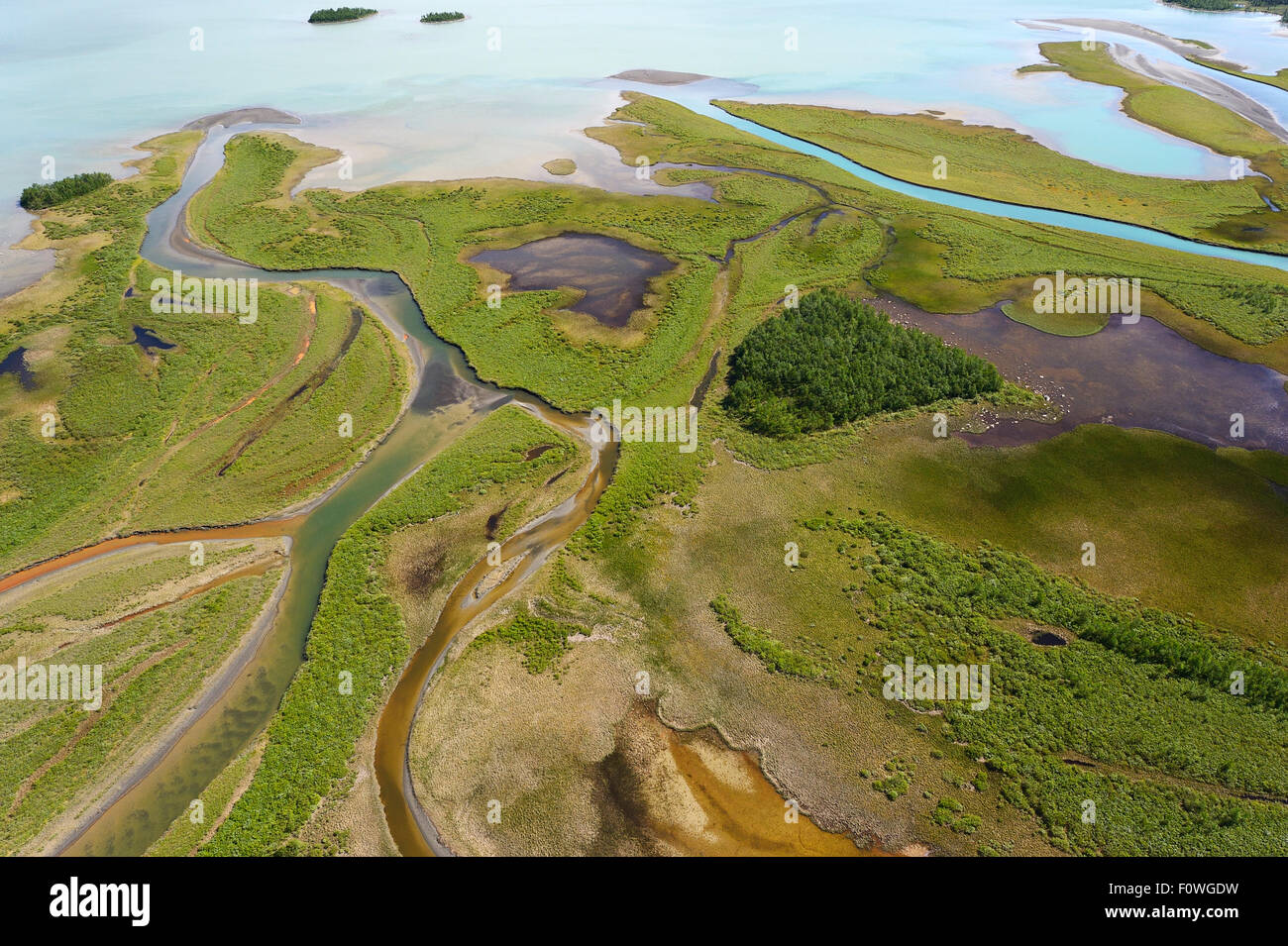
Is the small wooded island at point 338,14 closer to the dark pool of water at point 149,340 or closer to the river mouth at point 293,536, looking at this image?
the river mouth at point 293,536

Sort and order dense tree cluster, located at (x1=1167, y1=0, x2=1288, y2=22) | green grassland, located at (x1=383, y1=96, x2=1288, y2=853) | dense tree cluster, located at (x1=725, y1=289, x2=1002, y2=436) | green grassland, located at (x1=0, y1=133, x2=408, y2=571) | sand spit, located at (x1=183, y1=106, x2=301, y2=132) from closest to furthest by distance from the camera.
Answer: green grassland, located at (x1=383, y1=96, x2=1288, y2=853) < green grassland, located at (x1=0, y1=133, x2=408, y2=571) < dense tree cluster, located at (x1=725, y1=289, x2=1002, y2=436) < sand spit, located at (x1=183, y1=106, x2=301, y2=132) < dense tree cluster, located at (x1=1167, y1=0, x2=1288, y2=22)

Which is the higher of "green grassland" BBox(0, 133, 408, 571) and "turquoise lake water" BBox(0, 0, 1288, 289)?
"turquoise lake water" BBox(0, 0, 1288, 289)

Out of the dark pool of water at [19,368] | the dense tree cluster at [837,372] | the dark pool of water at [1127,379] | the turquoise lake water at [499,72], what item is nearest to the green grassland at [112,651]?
the dark pool of water at [19,368]

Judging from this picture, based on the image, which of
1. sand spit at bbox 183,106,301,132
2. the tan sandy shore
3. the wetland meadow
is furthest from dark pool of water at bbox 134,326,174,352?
the tan sandy shore

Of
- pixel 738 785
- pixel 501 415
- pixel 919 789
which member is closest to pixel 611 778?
pixel 738 785

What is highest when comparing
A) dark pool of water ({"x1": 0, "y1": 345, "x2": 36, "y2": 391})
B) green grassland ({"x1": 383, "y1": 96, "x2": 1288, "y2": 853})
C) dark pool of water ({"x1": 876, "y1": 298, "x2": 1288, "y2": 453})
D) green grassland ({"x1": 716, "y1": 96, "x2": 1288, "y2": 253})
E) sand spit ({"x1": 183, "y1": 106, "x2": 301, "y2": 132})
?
sand spit ({"x1": 183, "y1": 106, "x2": 301, "y2": 132})

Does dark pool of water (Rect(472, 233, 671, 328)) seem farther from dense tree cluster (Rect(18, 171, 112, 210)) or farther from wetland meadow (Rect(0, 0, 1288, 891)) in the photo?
dense tree cluster (Rect(18, 171, 112, 210))
